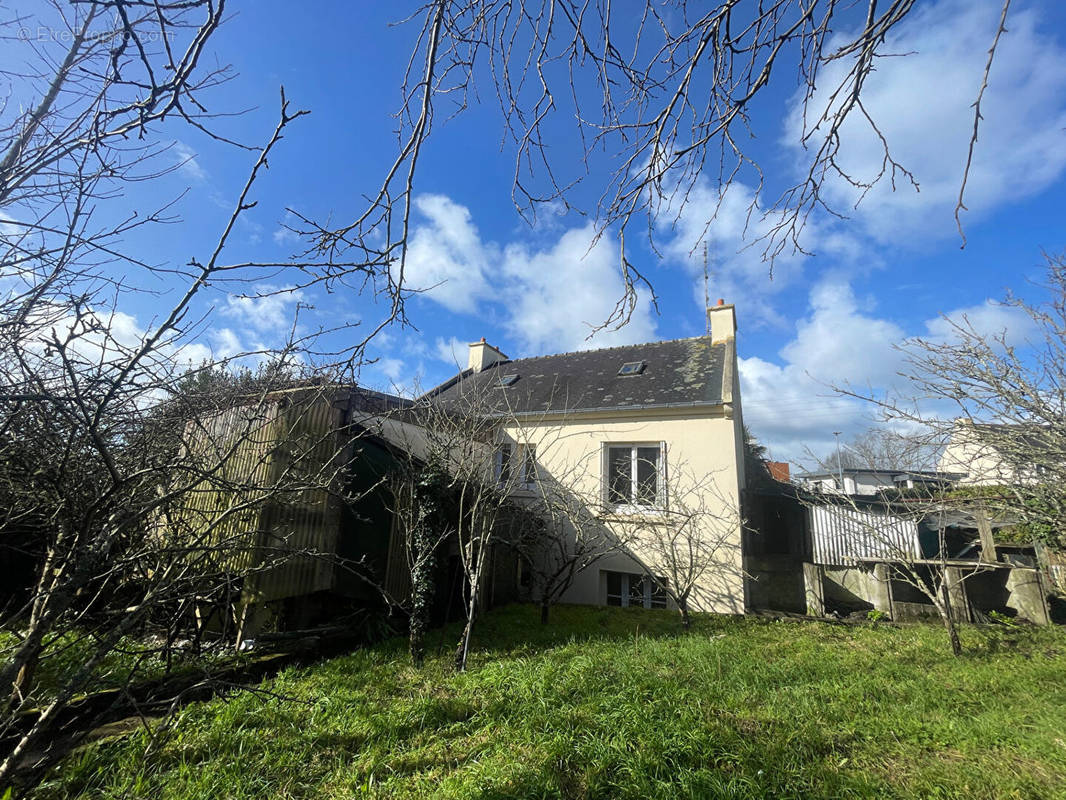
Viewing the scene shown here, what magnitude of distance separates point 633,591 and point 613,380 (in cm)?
522

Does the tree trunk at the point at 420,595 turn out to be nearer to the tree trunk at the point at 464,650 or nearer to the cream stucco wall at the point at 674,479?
the tree trunk at the point at 464,650

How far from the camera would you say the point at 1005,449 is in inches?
181

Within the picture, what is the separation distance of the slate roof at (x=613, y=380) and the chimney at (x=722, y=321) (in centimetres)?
26

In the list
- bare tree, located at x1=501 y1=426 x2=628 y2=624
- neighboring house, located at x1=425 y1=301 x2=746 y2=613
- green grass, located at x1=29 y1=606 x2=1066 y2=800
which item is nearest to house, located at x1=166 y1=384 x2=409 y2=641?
green grass, located at x1=29 y1=606 x2=1066 y2=800

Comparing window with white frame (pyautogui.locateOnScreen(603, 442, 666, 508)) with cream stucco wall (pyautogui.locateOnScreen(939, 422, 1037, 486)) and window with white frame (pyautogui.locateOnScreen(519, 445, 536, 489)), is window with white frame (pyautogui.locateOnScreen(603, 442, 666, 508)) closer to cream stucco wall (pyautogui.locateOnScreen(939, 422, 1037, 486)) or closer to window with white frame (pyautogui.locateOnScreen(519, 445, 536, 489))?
window with white frame (pyautogui.locateOnScreen(519, 445, 536, 489))

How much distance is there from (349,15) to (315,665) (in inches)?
252

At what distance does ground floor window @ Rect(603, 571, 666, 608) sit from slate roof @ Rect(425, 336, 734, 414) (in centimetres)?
374

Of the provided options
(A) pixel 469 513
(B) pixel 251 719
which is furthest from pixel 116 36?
(A) pixel 469 513

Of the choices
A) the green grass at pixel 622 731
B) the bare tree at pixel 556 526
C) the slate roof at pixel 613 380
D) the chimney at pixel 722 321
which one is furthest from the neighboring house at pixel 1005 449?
the chimney at pixel 722 321

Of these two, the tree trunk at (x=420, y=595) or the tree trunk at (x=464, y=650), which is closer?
the tree trunk at (x=464, y=650)

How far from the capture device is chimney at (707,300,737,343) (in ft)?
39.1

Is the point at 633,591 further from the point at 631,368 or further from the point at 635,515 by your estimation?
the point at 631,368

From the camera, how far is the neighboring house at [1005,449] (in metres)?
4.40

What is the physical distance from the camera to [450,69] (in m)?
2.12
